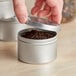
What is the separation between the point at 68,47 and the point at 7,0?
0.21 metres

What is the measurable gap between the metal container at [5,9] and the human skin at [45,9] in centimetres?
10

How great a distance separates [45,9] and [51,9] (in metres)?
0.02

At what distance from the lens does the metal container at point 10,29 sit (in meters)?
0.68

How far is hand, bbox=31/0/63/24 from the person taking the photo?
0.59m

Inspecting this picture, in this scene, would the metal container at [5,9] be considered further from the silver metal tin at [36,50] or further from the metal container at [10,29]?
the silver metal tin at [36,50]

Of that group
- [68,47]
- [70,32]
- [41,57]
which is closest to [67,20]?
[70,32]

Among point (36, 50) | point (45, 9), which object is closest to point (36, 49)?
point (36, 50)

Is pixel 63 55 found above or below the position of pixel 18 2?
below

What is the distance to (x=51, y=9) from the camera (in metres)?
0.61

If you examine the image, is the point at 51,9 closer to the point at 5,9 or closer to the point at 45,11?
the point at 45,11

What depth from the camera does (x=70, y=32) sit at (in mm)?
764

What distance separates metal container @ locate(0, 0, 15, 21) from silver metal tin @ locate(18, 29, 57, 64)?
158 mm

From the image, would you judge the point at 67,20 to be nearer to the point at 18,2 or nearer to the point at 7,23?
the point at 7,23

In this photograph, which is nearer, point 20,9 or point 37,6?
point 20,9
